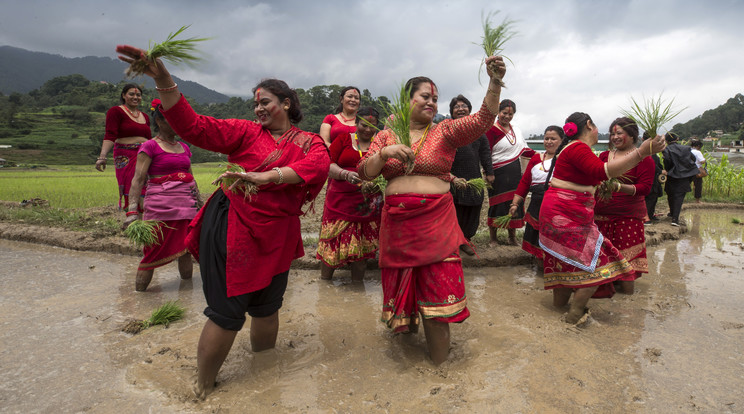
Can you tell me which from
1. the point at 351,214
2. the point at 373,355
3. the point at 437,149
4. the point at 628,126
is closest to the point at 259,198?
the point at 437,149

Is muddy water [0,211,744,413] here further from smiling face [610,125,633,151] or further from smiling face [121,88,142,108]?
smiling face [121,88,142,108]

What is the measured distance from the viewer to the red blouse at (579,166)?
3.20 metres

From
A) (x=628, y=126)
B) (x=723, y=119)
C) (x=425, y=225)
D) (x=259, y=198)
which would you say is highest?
(x=723, y=119)

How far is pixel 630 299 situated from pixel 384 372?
2.89 meters

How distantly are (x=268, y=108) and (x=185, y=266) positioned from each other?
281cm

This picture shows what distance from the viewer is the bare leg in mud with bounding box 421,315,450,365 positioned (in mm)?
2664

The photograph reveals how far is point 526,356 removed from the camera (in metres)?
2.81

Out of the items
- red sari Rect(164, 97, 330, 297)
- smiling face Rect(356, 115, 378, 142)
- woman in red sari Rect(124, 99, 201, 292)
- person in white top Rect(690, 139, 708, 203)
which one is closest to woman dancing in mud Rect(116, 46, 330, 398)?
red sari Rect(164, 97, 330, 297)

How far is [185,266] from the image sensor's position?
15.0 ft

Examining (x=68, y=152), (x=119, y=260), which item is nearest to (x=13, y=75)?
(x=68, y=152)

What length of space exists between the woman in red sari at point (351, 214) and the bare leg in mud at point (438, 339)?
5.78 feet

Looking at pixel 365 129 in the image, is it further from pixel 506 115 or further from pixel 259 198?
pixel 506 115

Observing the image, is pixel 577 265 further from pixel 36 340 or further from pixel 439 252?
pixel 36 340

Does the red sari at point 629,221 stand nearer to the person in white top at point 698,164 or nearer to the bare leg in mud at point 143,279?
the bare leg in mud at point 143,279
